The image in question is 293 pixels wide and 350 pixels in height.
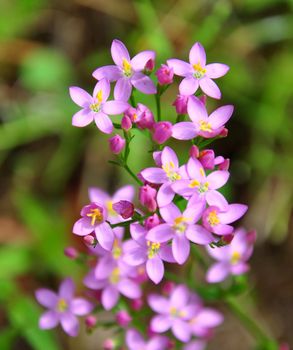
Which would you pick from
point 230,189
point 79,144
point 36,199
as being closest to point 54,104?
point 79,144

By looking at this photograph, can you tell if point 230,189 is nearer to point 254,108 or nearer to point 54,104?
point 254,108

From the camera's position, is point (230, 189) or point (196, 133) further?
point (230, 189)

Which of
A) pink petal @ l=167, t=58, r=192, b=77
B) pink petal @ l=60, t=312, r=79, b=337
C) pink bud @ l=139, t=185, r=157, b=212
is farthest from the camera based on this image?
pink petal @ l=60, t=312, r=79, b=337

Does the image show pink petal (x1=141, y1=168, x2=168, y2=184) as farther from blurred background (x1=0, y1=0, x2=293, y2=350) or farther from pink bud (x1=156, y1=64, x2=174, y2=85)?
blurred background (x1=0, y1=0, x2=293, y2=350)

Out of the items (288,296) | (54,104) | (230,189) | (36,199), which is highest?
(54,104)

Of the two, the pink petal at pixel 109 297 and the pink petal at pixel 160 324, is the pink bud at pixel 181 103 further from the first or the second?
the pink petal at pixel 160 324

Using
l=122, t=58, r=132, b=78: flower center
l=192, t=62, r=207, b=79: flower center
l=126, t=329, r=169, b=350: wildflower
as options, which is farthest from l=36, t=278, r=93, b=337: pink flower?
l=192, t=62, r=207, b=79: flower center
